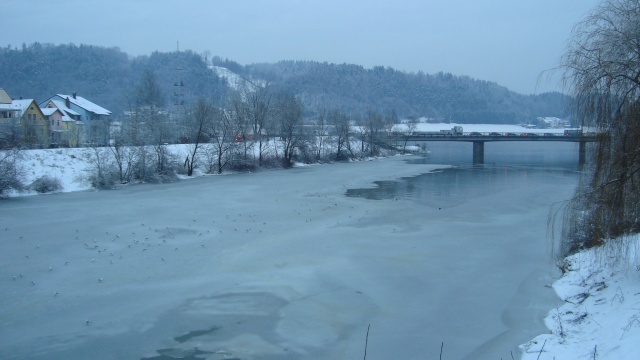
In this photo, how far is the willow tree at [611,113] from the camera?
8828mm

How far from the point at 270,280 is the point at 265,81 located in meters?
103

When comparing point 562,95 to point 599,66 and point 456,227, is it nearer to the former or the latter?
point 599,66

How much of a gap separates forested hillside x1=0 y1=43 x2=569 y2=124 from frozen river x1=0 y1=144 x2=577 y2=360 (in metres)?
81.2

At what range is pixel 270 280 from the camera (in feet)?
41.6

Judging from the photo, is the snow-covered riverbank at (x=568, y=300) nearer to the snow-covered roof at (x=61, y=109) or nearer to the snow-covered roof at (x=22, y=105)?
the snow-covered roof at (x=22, y=105)

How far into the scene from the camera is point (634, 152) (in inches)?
344

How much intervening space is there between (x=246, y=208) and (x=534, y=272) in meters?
14.0

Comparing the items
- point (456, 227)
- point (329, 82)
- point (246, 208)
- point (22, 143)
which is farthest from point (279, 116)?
point (329, 82)

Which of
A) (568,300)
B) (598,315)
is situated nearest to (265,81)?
(568,300)

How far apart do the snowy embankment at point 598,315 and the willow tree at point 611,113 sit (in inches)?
29.7

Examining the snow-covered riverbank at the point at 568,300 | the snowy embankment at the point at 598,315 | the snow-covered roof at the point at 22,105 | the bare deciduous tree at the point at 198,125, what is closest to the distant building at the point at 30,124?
the snow-covered roof at the point at 22,105

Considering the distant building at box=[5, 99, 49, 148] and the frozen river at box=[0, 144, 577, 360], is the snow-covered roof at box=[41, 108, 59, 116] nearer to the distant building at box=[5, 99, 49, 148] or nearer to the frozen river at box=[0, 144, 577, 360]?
the distant building at box=[5, 99, 49, 148]

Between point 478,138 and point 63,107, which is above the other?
point 63,107

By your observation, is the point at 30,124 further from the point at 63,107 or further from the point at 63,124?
the point at 63,107
